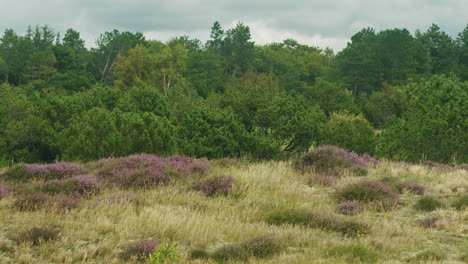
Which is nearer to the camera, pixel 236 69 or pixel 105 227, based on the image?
pixel 105 227

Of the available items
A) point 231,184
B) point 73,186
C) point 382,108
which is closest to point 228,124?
point 231,184

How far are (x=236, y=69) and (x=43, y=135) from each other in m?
64.7

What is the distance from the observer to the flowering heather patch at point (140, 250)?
6.68 meters

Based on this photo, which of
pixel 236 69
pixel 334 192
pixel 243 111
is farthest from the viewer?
pixel 236 69

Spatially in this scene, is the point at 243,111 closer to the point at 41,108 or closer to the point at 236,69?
the point at 41,108

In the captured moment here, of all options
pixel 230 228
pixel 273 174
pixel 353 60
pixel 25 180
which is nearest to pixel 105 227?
pixel 230 228

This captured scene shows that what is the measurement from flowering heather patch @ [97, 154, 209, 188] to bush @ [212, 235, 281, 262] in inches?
189

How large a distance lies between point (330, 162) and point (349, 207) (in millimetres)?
4828

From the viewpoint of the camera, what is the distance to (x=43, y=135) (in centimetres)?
2844

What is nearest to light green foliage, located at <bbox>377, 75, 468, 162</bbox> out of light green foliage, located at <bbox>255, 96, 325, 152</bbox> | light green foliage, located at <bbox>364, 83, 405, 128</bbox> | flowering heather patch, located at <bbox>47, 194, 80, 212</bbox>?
light green foliage, located at <bbox>255, 96, 325, 152</bbox>

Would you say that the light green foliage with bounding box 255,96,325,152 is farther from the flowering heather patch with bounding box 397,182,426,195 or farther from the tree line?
the flowering heather patch with bounding box 397,182,426,195

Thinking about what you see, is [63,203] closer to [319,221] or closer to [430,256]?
[319,221]

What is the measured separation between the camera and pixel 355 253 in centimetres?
689

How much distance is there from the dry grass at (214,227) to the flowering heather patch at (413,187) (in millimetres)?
201
